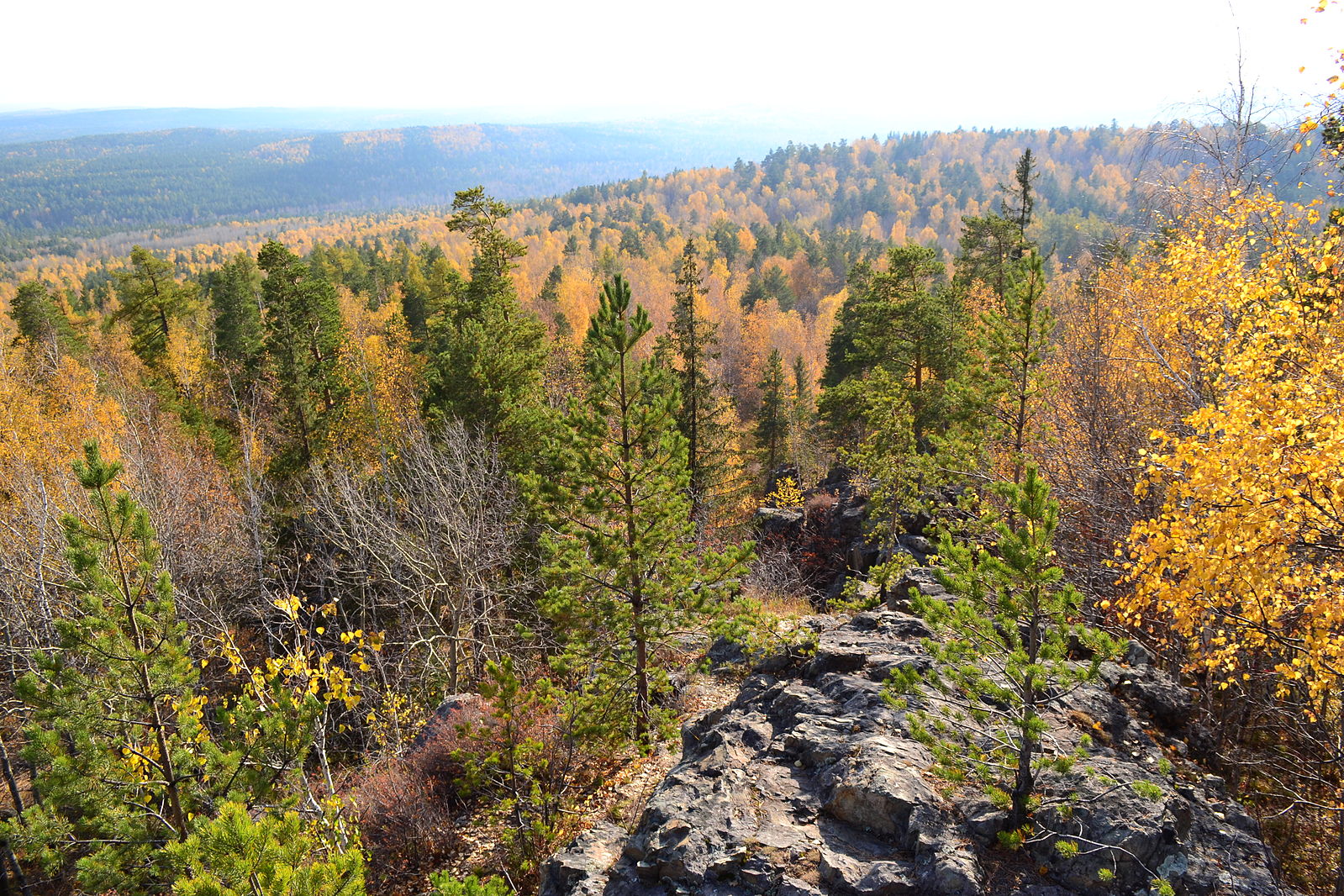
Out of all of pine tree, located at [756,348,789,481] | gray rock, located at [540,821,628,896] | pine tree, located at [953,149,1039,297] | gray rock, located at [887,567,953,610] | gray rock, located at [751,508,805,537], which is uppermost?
pine tree, located at [953,149,1039,297]

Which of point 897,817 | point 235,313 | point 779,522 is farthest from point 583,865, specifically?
point 235,313

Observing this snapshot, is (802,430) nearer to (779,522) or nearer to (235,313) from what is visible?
(779,522)

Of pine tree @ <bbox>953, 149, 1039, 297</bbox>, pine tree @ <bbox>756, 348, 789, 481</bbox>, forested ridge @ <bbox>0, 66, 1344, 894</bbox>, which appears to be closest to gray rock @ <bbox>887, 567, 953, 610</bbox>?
forested ridge @ <bbox>0, 66, 1344, 894</bbox>

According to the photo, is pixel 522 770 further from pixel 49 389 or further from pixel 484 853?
pixel 49 389

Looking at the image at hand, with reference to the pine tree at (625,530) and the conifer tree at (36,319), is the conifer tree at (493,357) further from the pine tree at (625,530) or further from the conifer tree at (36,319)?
the conifer tree at (36,319)

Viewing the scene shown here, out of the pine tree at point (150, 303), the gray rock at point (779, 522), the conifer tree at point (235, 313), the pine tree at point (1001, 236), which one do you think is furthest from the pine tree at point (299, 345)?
the pine tree at point (1001, 236)

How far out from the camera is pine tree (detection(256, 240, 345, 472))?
2305cm

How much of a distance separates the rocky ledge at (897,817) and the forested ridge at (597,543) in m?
0.20

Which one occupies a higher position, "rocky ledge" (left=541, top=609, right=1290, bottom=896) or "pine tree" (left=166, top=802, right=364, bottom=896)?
"pine tree" (left=166, top=802, right=364, bottom=896)

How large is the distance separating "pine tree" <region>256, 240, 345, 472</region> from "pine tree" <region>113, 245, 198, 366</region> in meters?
10.2

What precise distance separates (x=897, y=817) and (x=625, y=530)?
19.6 feet

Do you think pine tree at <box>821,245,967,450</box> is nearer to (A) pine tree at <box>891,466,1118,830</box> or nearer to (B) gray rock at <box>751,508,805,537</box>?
(B) gray rock at <box>751,508,805,537</box>

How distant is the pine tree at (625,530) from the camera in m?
10.5

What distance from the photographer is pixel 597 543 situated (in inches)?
410
